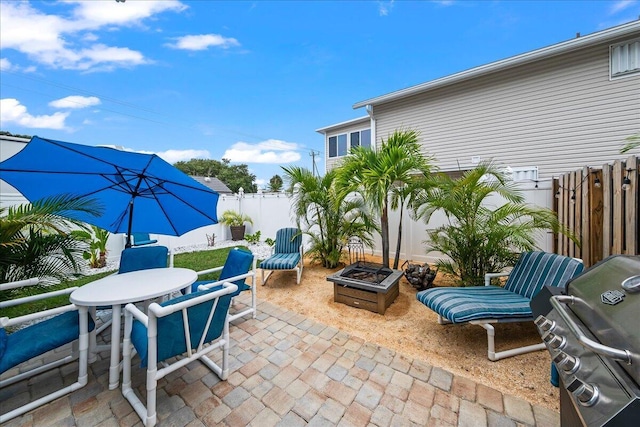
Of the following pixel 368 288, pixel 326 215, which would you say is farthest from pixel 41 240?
pixel 326 215

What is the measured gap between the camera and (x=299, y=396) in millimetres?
2076

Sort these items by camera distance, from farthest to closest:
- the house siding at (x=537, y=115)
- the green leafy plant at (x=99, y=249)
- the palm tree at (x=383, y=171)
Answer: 1. the green leafy plant at (x=99, y=249)
2. the house siding at (x=537, y=115)
3. the palm tree at (x=383, y=171)

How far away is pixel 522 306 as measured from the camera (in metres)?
2.60

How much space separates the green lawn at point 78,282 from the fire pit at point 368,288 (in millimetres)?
2668

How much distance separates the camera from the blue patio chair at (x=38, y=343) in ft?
6.16

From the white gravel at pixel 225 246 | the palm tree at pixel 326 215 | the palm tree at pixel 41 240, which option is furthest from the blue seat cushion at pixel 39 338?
the white gravel at pixel 225 246

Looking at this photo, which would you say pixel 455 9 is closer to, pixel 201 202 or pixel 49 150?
pixel 201 202

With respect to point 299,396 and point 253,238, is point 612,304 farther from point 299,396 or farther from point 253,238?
point 253,238

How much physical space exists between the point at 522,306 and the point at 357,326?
1847 mm

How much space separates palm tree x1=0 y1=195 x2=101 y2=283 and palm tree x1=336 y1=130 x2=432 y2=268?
3602 mm

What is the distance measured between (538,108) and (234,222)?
10843mm

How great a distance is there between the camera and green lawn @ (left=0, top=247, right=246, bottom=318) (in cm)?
296

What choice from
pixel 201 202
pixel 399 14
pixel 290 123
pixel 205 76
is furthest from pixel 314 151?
pixel 201 202

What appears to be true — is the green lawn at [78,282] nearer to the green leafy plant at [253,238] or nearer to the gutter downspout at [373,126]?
the green leafy plant at [253,238]
